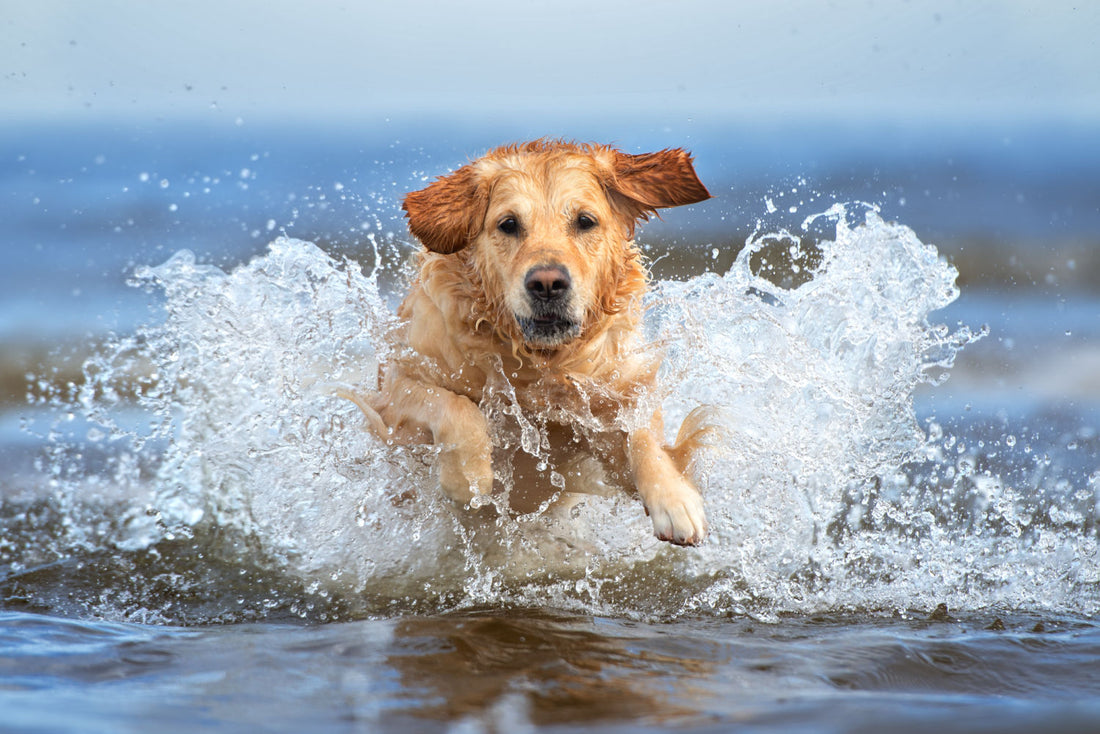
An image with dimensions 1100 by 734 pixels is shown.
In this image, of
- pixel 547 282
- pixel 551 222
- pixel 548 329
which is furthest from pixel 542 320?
pixel 551 222

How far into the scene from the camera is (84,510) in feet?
16.7

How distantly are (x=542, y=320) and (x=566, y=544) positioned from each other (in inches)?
46.3

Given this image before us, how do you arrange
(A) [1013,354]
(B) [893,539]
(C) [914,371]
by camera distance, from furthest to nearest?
(A) [1013,354] < (C) [914,371] < (B) [893,539]

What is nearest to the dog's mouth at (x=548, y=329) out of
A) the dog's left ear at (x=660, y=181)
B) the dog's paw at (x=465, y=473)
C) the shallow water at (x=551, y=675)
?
the dog's paw at (x=465, y=473)

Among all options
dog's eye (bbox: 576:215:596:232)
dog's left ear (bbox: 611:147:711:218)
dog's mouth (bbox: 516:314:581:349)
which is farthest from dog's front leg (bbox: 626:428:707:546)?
dog's left ear (bbox: 611:147:711:218)

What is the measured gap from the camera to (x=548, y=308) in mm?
3326

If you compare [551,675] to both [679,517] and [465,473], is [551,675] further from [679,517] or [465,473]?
[465,473]

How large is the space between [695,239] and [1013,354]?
9.63 feet

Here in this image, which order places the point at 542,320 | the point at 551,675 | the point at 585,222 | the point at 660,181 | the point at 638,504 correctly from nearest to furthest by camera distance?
1. the point at 551,675
2. the point at 542,320
3. the point at 585,222
4. the point at 660,181
5. the point at 638,504

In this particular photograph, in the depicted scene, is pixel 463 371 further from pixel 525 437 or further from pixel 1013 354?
pixel 1013 354

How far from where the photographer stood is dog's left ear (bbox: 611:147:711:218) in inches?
146

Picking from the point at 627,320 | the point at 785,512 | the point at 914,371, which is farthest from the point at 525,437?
the point at 914,371

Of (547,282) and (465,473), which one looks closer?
(547,282)

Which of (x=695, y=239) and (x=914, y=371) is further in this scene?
(x=695, y=239)
